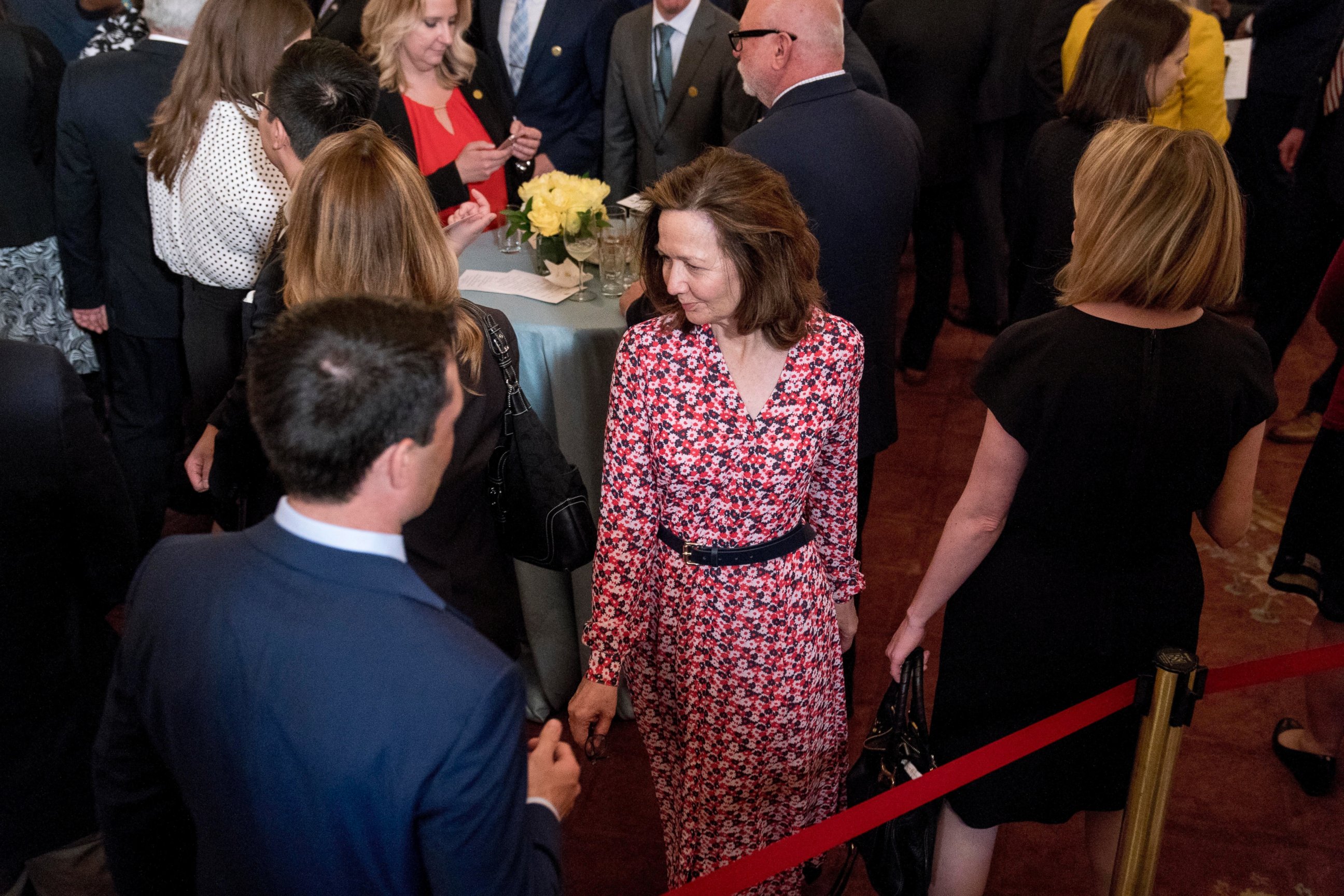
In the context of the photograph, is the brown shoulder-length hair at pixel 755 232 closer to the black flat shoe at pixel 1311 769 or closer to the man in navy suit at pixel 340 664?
the man in navy suit at pixel 340 664

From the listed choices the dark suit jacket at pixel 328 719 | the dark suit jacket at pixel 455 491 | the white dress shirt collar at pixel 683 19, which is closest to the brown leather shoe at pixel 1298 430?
the white dress shirt collar at pixel 683 19

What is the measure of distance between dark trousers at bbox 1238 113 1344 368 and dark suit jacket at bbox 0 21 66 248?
4.27 m

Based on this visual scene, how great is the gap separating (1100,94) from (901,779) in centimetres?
202

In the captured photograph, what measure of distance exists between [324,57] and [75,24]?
106 inches

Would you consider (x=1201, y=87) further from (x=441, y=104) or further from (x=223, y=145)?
(x=223, y=145)

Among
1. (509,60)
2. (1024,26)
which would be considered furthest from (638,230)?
(1024,26)

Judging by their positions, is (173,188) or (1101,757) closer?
(1101,757)

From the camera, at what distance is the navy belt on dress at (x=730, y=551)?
2.00m

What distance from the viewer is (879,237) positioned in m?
2.78

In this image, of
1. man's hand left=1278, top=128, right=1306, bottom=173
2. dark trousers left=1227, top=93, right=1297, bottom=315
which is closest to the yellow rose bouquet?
man's hand left=1278, top=128, right=1306, bottom=173

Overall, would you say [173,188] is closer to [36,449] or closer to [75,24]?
[36,449]

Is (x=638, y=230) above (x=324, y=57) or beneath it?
beneath

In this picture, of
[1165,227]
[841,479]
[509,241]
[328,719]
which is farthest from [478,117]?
[328,719]

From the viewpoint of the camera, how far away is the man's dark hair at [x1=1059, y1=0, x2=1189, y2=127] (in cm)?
296
